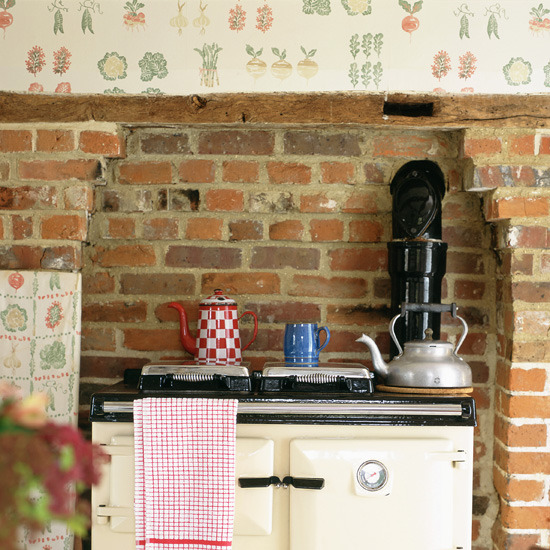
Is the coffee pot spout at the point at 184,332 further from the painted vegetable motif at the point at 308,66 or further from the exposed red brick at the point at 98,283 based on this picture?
the painted vegetable motif at the point at 308,66

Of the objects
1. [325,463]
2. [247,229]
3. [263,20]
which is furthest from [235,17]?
[325,463]

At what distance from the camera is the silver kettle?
1.75 m

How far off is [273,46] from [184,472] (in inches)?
53.3

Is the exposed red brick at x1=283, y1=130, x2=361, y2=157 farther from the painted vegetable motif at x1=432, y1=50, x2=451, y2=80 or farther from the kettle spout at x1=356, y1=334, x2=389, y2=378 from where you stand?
the kettle spout at x1=356, y1=334, x2=389, y2=378

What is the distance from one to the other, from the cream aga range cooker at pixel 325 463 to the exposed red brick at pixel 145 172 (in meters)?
0.75

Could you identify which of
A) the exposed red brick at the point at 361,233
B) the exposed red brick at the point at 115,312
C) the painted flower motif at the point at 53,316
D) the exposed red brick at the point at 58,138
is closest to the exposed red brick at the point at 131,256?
the exposed red brick at the point at 115,312

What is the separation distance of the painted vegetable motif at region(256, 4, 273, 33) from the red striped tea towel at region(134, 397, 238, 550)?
1210 millimetres

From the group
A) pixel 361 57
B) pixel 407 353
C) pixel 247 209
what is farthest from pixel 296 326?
pixel 361 57

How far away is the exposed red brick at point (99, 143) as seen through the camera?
2.02 metres

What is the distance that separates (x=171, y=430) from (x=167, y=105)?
1.05 metres

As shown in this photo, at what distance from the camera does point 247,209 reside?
2150mm

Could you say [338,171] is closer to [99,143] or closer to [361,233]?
[361,233]

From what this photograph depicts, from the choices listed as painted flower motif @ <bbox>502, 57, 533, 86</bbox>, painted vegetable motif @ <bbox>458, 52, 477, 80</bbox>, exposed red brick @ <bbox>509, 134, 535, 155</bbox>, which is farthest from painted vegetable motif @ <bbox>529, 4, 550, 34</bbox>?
exposed red brick @ <bbox>509, 134, 535, 155</bbox>

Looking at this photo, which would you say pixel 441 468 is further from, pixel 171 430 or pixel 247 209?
pixel 247 209
